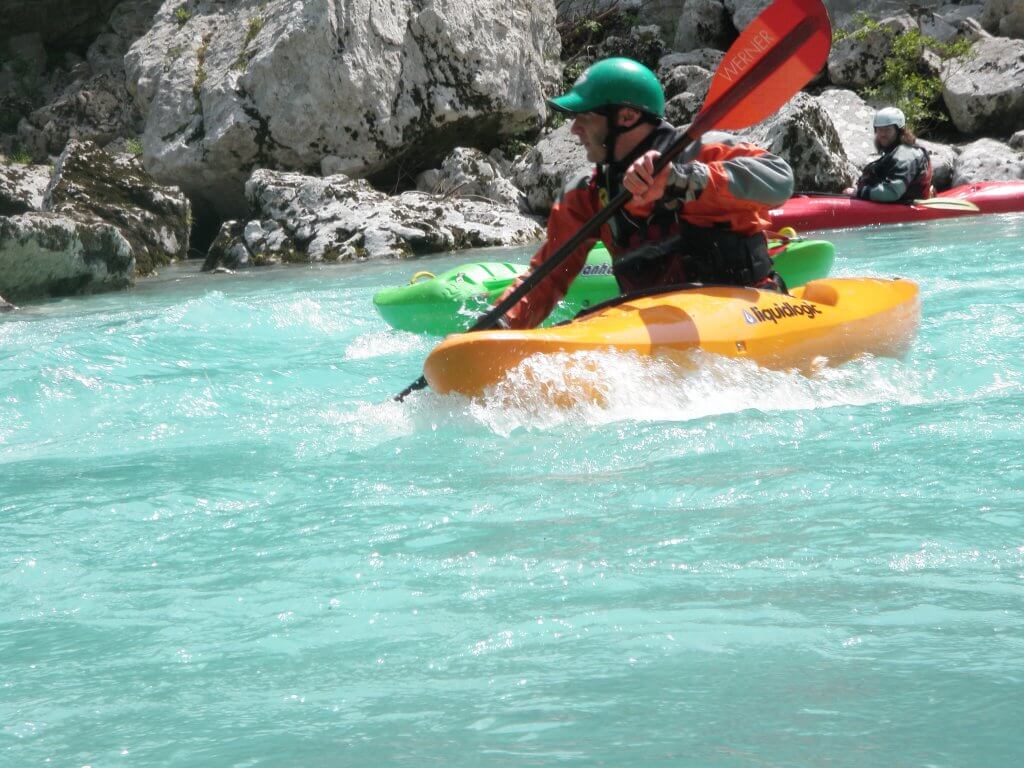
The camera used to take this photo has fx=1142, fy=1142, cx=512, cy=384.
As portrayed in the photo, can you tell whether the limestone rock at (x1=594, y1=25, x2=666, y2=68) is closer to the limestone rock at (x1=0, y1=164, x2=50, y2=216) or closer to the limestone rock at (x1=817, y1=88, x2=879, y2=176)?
the limestone rock at (x1=817, y1=88, x2=879, y2=176)

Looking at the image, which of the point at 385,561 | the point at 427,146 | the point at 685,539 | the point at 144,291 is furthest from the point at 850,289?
the point at 427,146

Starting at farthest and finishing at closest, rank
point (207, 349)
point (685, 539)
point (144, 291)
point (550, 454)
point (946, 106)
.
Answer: point (946, 106) → point (144, 291) → point (207, 349) → point (550, 454) → point (685, 539)

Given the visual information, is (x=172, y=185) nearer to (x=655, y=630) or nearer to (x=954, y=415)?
(x=954, y=415)

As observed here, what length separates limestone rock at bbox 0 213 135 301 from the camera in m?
8.26

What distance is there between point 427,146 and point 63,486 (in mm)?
9182

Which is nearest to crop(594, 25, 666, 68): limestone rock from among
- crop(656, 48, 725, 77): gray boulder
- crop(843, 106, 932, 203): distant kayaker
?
crop(656, 48, 725, 77): gray boulder

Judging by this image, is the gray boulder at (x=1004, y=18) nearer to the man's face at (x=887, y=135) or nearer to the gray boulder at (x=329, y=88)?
the man's face at (x=887, y=135)

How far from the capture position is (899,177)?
9172mm

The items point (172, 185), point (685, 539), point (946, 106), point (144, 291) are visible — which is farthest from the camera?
point (946, 106)

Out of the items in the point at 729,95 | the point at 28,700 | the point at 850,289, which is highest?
the point at 729,95

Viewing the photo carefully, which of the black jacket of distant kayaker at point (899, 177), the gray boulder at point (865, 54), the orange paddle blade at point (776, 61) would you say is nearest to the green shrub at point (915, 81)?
the gray boulder at point (865, 54)

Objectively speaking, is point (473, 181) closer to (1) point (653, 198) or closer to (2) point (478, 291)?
(2) point (478, 291)

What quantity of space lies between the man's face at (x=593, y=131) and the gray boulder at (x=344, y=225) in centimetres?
604

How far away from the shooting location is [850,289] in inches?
159
